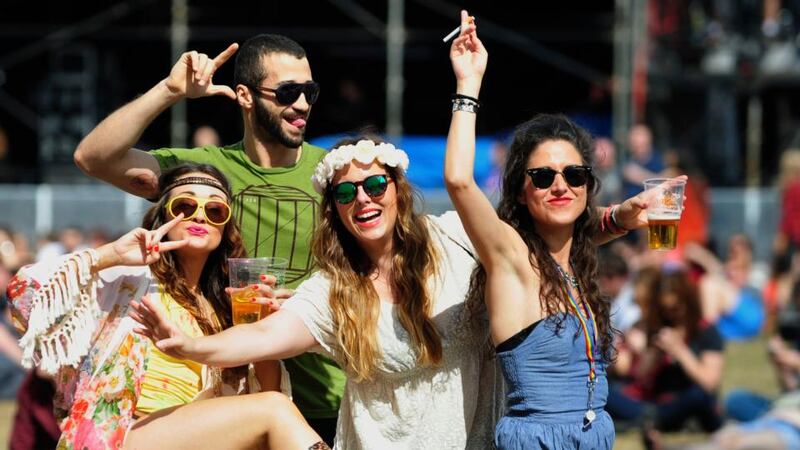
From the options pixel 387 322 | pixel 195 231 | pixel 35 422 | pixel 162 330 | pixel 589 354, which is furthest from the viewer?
pixel 35 422

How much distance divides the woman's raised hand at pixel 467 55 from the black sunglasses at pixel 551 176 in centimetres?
36

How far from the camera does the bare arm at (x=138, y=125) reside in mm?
4371

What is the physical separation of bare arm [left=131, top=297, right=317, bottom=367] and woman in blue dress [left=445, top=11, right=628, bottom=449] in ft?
1.96

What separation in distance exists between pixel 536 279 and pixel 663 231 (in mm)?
537

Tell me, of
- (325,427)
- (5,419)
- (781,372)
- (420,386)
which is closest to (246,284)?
(420,386)

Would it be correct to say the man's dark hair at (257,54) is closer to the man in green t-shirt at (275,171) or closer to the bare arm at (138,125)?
the man in green t-shirt at (275,171)

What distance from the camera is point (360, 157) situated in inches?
159

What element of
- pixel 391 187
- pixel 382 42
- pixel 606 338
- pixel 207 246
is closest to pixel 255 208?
pixel 207 246

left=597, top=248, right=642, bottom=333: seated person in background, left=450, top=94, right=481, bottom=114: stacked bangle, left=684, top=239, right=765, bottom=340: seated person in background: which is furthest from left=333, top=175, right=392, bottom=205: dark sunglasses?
left=684, top=239, right=765, bottom=340: seated person in background

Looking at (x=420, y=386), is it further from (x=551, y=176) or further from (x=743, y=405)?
(x=743, y=405)

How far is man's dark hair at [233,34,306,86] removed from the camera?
4.88 meters

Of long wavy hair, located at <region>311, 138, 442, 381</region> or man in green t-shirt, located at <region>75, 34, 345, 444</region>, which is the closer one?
long wavy hair, located at <region>311, 138, 442, 381</region>

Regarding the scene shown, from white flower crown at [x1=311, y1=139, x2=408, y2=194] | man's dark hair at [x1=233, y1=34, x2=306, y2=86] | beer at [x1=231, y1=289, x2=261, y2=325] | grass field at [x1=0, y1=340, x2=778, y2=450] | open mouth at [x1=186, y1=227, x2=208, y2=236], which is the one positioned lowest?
grass field at [x1=0, y1=340, x2=778, y2=450]

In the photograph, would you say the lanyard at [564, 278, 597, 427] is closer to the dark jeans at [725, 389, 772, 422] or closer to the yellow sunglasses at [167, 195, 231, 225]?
the yellow sunglasses at [167, 195, 231, 225]
